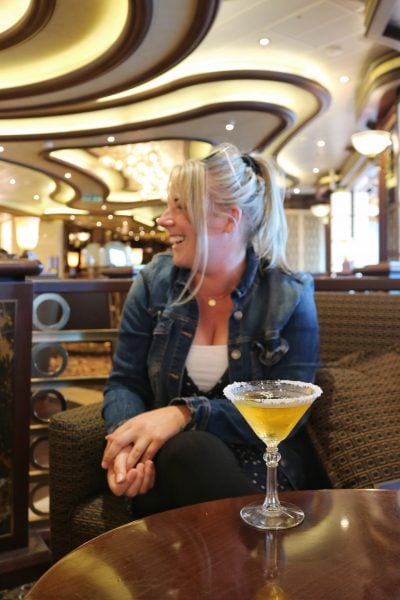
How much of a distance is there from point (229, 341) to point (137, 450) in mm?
424

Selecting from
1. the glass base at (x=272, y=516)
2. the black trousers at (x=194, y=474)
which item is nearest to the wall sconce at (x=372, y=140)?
the black trousers at (x=194, y=474)

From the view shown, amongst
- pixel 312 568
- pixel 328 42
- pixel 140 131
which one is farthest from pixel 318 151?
pixel 312 568

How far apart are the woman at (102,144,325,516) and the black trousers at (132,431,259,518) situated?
0.07m

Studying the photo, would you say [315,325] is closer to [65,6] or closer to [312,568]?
[312,568]

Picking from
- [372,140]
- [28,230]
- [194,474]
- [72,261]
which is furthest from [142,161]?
[72,261]

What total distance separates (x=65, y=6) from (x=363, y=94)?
3812 millimetres

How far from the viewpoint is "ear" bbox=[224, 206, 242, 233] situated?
1.71m

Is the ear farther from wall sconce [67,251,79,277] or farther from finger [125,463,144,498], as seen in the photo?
wall sconce [67,251,79,277]

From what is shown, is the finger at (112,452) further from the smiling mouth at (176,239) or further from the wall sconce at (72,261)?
the wall sconce at (72,261)

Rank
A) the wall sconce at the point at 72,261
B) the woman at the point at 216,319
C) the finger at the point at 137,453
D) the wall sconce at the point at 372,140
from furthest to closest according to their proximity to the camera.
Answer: the wall sconce at the point at 72,261, the wall sconce at the point at 372,140, the woman at the point at 216,319, the finger at the point at 137,453

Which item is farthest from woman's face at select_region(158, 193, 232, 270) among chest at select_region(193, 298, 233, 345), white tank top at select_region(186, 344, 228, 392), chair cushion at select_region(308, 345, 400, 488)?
chair cushion at select_region(308, 345, 400, 488)

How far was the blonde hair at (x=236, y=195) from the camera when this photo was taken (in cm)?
167

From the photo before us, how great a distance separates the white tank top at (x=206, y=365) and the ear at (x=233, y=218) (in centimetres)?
33

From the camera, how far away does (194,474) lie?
1267 mm
